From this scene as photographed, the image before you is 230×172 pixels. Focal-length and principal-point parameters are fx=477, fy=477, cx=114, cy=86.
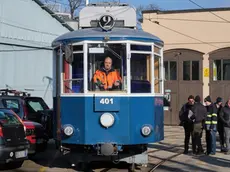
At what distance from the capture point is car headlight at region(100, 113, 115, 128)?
33.4 feet

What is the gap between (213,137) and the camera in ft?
46.9

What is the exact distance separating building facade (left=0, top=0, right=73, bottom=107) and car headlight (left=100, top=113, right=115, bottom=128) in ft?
50.7

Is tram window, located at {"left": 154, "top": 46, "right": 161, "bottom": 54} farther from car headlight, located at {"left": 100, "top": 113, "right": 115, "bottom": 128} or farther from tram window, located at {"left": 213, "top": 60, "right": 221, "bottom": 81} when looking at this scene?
tram window, located at {"left": 213, "top": 60, "right": 221, "bottom": 81}

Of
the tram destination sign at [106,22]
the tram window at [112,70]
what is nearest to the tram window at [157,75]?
the tram window at [112,70]

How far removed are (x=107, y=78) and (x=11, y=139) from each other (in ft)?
8.55

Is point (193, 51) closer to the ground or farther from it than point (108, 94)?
farther from it

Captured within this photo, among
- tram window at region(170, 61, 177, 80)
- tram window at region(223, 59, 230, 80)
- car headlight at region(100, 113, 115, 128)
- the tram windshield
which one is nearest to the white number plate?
the tram windshield

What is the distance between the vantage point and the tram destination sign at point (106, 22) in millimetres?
10727

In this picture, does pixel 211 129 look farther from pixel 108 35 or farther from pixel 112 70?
pixel 108 35

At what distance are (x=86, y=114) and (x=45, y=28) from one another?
1913 cm

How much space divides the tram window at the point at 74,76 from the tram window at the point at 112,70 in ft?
0.73

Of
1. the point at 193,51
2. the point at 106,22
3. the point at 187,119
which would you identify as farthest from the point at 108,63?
the point at 193,51

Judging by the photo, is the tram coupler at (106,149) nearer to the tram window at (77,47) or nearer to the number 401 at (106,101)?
the number 401 at (106,101)

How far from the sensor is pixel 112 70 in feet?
34.5
